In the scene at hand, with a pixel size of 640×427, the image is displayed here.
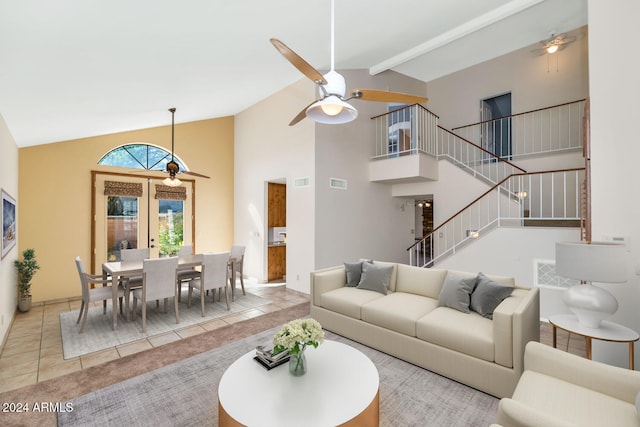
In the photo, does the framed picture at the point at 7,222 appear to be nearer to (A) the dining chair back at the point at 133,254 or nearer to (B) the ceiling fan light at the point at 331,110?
(A) the dining chair back at the point at 133,254

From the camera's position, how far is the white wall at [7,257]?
3457 mm

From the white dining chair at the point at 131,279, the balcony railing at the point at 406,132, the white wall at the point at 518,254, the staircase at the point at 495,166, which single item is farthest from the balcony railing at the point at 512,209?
the white dining chair at the point at 131,279

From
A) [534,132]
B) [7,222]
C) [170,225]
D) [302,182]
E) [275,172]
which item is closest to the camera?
[7,222]

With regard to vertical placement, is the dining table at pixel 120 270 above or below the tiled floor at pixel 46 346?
above

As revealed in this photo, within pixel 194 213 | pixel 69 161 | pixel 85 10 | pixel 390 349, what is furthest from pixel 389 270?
pixel 69 161

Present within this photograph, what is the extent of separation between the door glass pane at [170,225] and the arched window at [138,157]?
84 centimetres

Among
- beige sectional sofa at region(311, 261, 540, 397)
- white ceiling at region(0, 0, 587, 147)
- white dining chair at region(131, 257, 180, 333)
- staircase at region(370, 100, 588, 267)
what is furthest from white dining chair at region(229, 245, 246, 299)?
staircase at region(370, 100, 588, 267)

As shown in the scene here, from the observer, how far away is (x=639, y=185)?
2.33 metres

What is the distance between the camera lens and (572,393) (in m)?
1.75

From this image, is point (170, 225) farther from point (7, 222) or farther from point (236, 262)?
point (7, 222)

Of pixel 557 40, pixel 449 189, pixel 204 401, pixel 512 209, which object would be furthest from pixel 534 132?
pixel 204 401

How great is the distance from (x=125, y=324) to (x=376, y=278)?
3.65 metres

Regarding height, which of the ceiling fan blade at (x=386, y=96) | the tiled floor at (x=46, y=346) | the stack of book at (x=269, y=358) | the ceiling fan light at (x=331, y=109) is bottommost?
the tiled floor at (x=46, y=346)

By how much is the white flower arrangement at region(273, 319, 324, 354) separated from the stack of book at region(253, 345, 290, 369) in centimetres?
12
